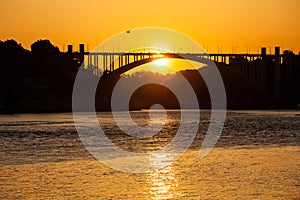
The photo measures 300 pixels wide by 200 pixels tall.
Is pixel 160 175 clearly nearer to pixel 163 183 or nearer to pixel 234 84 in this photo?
pixel 163 183

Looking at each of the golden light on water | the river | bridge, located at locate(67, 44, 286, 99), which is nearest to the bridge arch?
bridge, located at locate(67, 44, 286, 99)

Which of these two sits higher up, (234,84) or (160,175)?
(234,84)

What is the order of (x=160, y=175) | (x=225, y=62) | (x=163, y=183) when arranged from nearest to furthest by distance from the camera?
(x=163, y=183) → (x=160, y=175) → (x=225, y=62)

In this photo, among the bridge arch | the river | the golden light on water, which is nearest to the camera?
the golden light on water

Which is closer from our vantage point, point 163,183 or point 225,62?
point 163,183

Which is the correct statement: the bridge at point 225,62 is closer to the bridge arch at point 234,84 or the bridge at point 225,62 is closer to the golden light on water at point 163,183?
the bridge arch at point 234,84

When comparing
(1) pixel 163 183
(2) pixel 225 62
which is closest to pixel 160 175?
(1) pixel 163 183

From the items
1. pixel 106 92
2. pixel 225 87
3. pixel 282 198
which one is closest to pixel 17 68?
pixel 106 92

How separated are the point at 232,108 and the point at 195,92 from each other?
63.9 ft

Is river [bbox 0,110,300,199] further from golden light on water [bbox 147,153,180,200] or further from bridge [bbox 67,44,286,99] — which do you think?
bridge [bbox 67,44,286,99]

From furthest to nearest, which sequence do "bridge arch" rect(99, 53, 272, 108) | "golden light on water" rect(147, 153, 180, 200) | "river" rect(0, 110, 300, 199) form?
"bridge arch" rect(99, 53, 272, 108)
"river" rect(0, 110, 300, 199)
"golden light on water" rect(147, 153, 180, 200)

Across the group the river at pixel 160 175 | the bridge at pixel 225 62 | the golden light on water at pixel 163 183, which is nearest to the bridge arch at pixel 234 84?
the bridge at pixel 225 62

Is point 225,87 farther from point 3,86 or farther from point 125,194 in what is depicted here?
point 125,194

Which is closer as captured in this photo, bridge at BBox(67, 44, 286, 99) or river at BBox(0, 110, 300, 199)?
river at BBox(0, 110, 300, 199)
